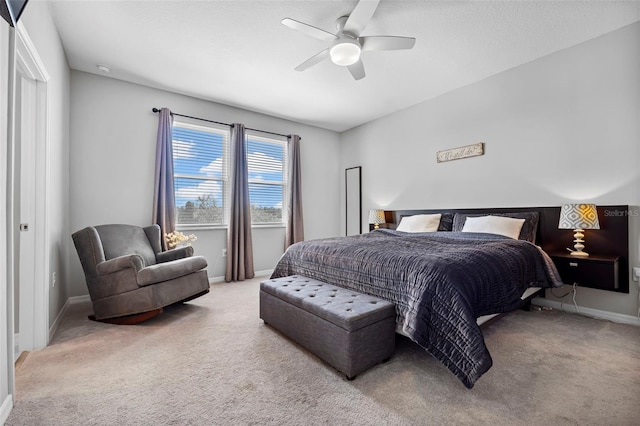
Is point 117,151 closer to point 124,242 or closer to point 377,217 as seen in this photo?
point 124,242

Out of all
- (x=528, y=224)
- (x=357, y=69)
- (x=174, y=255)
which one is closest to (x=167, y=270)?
(x=174, y=255)

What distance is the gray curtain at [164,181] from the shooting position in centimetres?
381

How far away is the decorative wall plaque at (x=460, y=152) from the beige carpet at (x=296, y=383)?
2.23 metres

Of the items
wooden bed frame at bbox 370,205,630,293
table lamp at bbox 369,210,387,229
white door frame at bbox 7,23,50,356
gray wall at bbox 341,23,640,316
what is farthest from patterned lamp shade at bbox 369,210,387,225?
white door frame at bbox 7,23,50,356

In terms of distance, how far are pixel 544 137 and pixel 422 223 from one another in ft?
5.49

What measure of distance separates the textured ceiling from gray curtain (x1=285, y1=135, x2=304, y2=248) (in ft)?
3.59

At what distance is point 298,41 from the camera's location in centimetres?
290

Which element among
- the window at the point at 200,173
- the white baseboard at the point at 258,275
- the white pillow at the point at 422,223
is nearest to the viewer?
the white pillow at the point at 422,223

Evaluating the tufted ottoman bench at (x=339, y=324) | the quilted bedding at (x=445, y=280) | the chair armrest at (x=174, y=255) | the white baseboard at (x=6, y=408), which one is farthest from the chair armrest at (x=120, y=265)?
the quilted bedding at (x=445, y=280)

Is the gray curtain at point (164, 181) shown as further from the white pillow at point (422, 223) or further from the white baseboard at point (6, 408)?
the white pillow at point (422, 223)

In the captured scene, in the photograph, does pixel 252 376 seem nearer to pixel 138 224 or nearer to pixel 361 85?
pixel 138 224

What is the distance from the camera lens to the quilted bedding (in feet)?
5.45

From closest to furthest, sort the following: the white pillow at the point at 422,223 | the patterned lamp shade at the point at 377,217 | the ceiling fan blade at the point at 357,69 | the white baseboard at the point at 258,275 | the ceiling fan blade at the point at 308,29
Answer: the ceiling fan blade at the point at 308,29, the ceiling fan blade at the point at 357,69, the white pillow at the point at 422,223, the white baseboard at the point at 258,275, the patterned lamp shade at the point at 377,217

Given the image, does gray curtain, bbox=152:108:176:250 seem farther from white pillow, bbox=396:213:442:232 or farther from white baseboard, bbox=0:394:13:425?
white pillow, bbox=396:213:442:232
